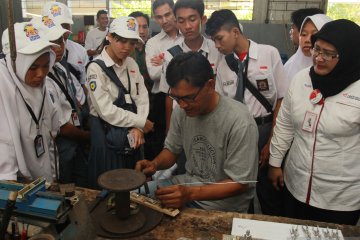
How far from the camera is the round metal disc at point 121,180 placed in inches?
48.9

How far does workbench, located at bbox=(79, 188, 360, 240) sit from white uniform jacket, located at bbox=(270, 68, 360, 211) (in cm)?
35

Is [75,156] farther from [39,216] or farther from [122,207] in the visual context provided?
[39,216]

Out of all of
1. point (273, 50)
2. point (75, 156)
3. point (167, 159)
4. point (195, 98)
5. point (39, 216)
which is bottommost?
point (75, 156)

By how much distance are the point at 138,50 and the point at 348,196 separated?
231cm

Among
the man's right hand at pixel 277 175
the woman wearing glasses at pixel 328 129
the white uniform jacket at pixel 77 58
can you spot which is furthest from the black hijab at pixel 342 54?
the white uniform jacket at pixel 77 58

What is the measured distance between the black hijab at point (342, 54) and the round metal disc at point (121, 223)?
108 centimetres

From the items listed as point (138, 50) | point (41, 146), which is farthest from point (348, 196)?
point (138, 50)

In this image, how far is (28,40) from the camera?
1.69m

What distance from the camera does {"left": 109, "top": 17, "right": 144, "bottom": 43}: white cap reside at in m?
2.30

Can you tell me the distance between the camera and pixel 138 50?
3.31m

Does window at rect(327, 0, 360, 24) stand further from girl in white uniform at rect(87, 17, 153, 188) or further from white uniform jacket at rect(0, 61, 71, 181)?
white uniform jacket at rect(0, 61, 71, 181)

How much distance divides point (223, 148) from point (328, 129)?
517 millimetres

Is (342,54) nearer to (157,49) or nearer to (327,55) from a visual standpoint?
(327,55)

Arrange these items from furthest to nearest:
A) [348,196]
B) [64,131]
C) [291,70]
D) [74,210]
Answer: [291,70], [64,131], [348,196], [74,210]
